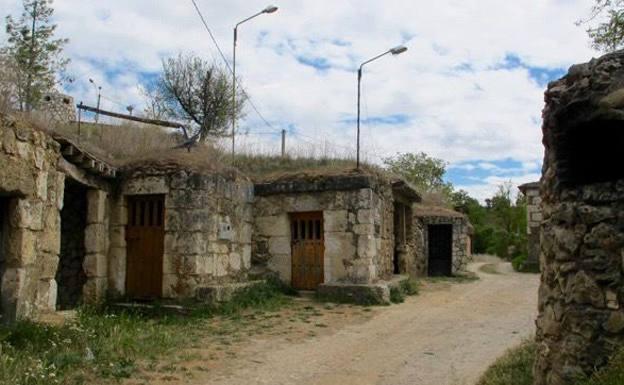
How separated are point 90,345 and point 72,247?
480 centimetres

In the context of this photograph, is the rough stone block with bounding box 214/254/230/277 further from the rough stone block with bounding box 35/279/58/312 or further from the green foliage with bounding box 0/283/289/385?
the rough stone block with bounding box 35/279/58/312

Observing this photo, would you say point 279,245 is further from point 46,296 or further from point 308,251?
point 46,296

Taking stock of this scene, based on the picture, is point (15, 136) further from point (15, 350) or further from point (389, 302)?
point (389, 302)

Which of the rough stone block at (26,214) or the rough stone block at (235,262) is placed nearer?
the rough stone block at (26,214)

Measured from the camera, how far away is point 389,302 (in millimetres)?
10969

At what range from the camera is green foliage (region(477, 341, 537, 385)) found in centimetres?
488

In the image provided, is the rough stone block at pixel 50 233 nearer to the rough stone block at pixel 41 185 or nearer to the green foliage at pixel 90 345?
the rough stone block at pixel 41 185

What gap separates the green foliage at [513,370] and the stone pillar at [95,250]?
7204 mm

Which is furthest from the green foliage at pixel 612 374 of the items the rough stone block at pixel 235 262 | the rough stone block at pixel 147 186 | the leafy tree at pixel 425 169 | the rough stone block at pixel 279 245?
the leafy tree at pixel 425 169

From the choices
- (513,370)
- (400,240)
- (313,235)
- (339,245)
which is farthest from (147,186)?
(400,240)

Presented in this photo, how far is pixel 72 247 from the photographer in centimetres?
1078

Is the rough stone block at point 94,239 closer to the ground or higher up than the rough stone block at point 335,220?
closer to the ground

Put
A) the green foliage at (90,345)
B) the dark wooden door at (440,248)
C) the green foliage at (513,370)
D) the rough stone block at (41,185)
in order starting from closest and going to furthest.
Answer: the green foliage at (513,370) → the green foliage at (90,345) → the rough stone block at (41,185) → the dark wooden door at (440,248)

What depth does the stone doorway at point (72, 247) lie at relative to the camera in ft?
34.8
